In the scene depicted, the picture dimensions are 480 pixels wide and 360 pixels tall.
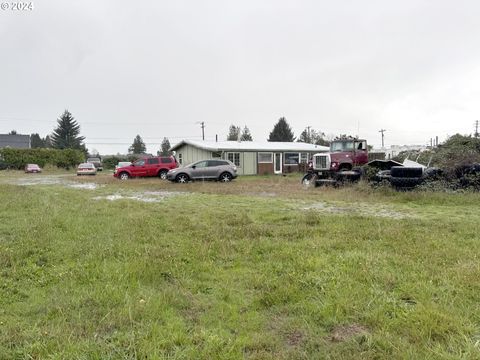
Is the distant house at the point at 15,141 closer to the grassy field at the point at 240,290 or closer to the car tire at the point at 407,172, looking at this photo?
the car tire at the point at 407,172

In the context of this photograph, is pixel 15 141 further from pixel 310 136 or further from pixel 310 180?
pixel 310 180

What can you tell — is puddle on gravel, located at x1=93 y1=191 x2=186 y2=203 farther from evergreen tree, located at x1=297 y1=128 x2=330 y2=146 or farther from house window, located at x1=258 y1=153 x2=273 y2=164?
evergreen tree, located at x1=297 y1=128 x2=330 y2=146

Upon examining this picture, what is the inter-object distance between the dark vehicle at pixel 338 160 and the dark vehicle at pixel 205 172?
5.08 metres

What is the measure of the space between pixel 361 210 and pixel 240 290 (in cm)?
683

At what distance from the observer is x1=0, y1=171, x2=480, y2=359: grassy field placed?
298 cm

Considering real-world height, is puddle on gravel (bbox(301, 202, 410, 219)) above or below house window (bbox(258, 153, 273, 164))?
below

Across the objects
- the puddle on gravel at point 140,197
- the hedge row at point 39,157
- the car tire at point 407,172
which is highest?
the hedge row at point 39,157

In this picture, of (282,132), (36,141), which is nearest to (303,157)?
(282,132)

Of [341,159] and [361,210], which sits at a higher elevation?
[341,159]

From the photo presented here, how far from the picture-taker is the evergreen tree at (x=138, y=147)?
92.9 meters

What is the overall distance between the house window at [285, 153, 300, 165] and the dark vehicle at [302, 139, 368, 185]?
1352 cm

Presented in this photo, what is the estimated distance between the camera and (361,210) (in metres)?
10.2

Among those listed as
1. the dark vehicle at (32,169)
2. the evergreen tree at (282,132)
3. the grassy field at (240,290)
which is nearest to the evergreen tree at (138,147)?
the evergreen tree at (282,132)

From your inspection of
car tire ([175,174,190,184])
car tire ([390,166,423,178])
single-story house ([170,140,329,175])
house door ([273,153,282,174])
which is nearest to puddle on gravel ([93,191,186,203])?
car tire ([175,174,190,184])
